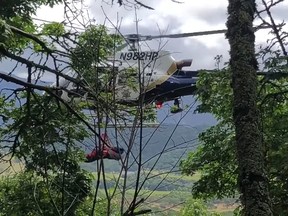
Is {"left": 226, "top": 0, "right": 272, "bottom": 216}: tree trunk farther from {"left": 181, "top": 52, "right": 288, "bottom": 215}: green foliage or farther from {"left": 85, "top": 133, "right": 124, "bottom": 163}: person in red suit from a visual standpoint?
{"left": 181, "top": 52, "right": 288, "bottom": 215}: green foliage

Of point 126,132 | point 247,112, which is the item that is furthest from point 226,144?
point 126,132

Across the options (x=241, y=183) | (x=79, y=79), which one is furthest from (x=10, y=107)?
(x=241, y=183)

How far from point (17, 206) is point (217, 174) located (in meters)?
Answer: 4.98

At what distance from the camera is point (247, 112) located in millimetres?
3387

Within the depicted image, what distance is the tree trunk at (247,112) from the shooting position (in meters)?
3.19

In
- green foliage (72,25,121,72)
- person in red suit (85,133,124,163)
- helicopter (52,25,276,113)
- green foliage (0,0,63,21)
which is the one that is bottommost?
person in red suit (85,133,124,163)

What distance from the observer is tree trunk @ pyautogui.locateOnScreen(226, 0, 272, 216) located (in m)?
3.19

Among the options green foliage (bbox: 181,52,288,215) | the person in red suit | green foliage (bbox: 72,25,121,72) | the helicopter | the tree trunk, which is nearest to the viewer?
the person in red suit

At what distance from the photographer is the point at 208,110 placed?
9.62m

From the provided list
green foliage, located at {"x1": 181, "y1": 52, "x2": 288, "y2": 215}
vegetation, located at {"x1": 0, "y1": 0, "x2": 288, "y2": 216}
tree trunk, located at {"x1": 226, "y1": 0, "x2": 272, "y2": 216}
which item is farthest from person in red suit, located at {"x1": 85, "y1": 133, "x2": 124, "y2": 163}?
green foliage, located at {"x1": 181, "y1": 52, "x2": 288, "y2": 215}

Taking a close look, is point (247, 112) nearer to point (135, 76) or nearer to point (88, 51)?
point (135, 76)

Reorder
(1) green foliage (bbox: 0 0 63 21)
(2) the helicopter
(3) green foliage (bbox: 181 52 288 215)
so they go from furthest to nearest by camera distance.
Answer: (3) green foliage (bbox: 181 52 288 215)
(1) green foliage (bbox: 0 0 63 21)
(2) the helicopter

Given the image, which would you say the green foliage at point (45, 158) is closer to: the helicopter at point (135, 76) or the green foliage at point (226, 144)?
the helicopter at point (135, 76)

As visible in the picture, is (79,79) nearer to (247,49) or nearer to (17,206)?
(247,49)
